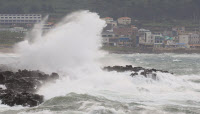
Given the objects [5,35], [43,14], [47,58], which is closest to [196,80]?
[47,58]

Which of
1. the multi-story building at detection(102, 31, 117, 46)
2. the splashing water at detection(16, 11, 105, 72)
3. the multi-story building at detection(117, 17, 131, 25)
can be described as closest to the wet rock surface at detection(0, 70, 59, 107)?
the splashing water at detection(16, 11, 105, 72)

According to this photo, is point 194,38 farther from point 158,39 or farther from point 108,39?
point 108,39

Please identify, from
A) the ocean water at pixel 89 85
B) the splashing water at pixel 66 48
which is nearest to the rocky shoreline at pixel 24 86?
the ocean water at pixel 89 85

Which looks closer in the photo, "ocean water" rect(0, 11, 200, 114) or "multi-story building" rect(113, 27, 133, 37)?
"ocean water" rect(0, 11, 200, 114)

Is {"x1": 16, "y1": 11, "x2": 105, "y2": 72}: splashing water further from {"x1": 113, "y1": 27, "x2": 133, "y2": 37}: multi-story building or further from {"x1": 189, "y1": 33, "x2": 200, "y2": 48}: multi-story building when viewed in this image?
{"x1": 189, "y1": 33, "x2": 200, "y2": 48}: multi-story building

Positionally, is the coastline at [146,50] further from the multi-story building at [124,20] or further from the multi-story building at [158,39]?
the multi-story building at [124,20]

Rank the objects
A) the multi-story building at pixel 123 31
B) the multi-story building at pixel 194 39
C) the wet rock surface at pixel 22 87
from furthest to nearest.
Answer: the multi-story building at pixel 194 39, the multi-story building at pixel 123 31, the wet rock surface at pixel 22 87

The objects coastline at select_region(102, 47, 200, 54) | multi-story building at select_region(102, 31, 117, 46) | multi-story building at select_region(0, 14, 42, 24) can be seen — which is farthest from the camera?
multi-story building at select_region(0, 14, 42, 24)
